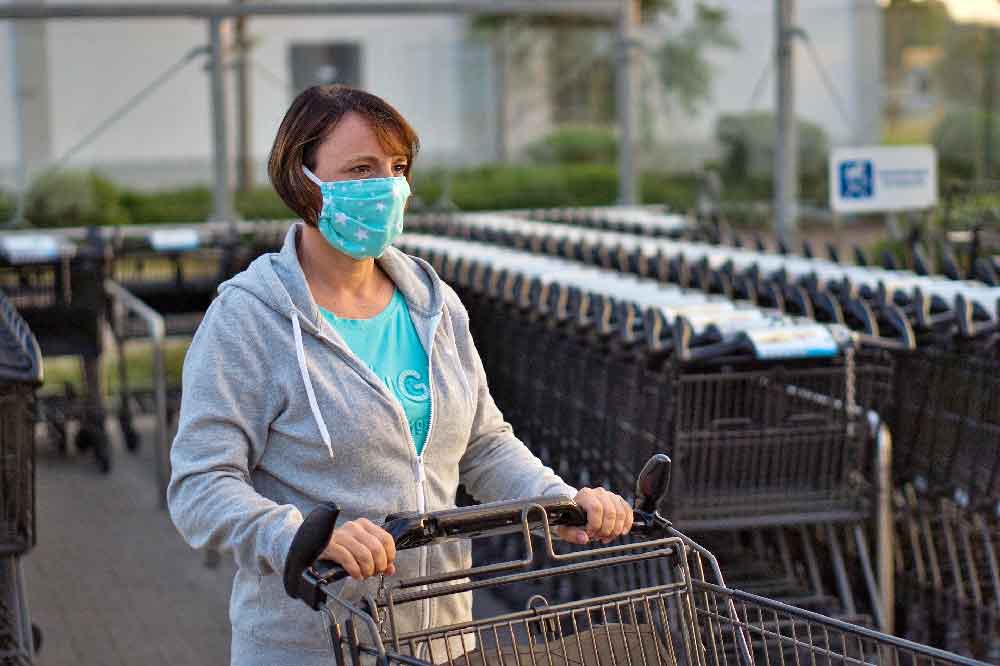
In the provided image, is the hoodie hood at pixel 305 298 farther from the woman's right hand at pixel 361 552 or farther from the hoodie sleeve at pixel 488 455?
the woman's right hand at pixel 361 552

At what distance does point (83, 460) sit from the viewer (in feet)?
29.8

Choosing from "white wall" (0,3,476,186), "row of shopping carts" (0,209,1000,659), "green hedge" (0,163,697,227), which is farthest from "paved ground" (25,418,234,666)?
"white wall" (0,3,476,186)

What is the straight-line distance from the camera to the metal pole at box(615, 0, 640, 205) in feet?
37.7

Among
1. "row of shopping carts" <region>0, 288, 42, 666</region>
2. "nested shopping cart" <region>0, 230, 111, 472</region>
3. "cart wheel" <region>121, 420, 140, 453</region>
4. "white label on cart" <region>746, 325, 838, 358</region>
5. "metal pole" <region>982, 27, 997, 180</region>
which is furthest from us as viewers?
"metal pole" <region>982, 27, 997, 180</region>

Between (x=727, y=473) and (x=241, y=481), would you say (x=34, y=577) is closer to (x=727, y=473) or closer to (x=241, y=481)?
(x=727, y=473)

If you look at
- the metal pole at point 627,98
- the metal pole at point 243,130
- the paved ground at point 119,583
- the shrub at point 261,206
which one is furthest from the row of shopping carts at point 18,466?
the metal pole at point 243,130

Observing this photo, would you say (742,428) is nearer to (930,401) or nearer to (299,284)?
(930,401)

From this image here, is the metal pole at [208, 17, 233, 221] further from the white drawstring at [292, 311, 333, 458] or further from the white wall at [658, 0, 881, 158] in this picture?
the white drawstring at [292, 311, 333, 458]

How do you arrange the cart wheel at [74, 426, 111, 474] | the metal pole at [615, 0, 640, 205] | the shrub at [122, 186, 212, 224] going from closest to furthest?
1. the cart wheel at [74, 426, 111, 474]
2. the metal pole at [615, 0, 640, 205]
3. the shrub at [122, 186, 212, 224]

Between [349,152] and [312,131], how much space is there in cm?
7

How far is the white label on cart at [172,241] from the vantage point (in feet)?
29.6

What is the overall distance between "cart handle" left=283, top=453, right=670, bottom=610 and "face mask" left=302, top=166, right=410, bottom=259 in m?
0.48

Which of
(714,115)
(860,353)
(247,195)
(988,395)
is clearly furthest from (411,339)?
(714,115)

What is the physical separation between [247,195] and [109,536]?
8.41m
